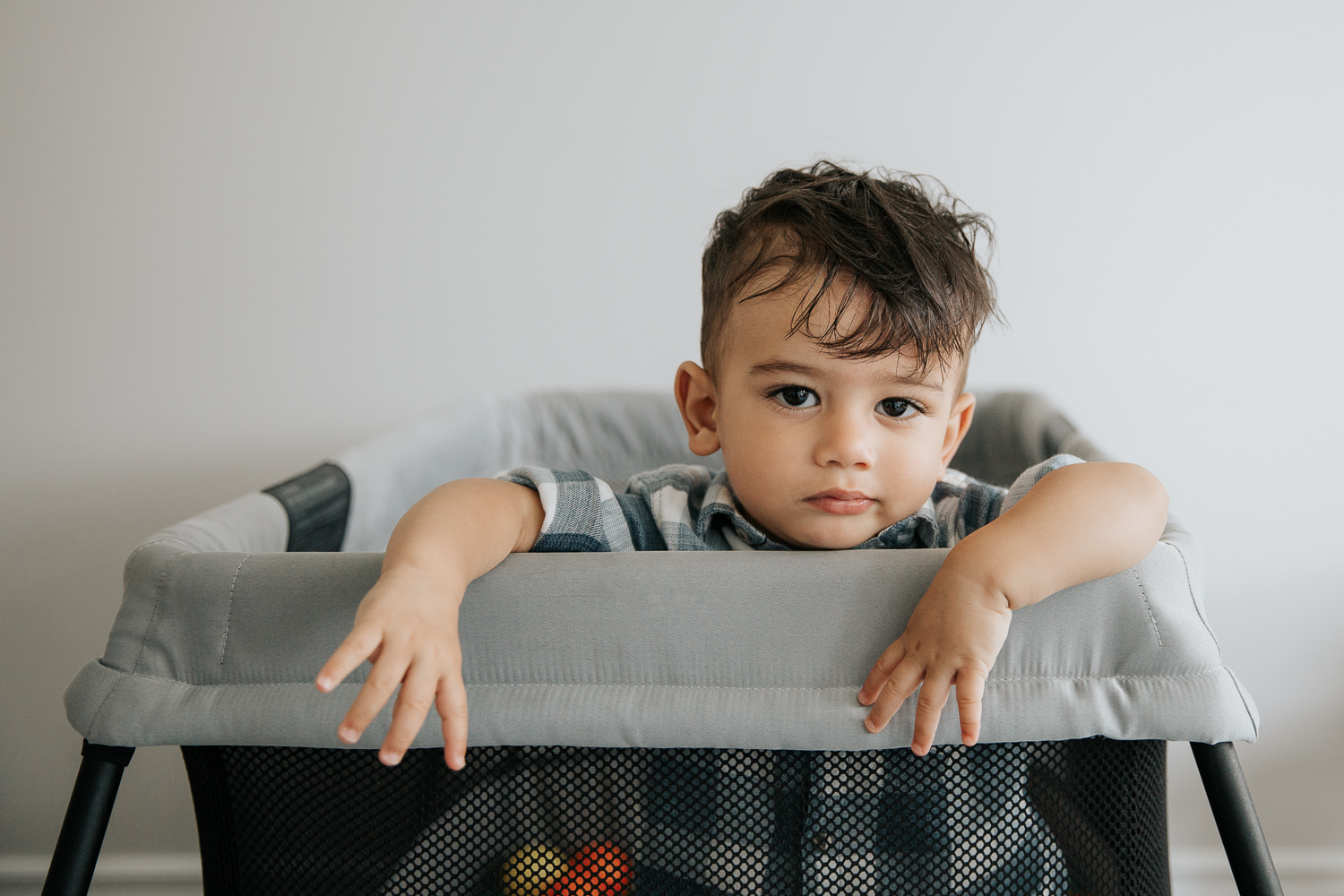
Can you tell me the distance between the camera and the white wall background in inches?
41.1

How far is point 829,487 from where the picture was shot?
23.4 inches

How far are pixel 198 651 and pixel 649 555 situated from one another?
22 centimetres

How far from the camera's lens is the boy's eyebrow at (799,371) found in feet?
1.93

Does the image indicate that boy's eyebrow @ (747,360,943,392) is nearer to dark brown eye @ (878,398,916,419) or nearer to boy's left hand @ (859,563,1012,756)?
dark brown eye @ (878,398,916,419)

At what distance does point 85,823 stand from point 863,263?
1.75ft

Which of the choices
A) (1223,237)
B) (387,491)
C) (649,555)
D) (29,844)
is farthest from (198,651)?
(1223,237)

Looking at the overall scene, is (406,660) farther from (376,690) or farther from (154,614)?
(154,614)

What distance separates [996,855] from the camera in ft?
1.47

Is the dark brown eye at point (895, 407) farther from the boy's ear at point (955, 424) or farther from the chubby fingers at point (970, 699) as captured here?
the chubby fingers at point (970, 699)

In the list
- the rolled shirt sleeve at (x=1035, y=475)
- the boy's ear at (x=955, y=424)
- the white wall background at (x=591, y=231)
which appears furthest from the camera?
the white wall background at (x=591, y=231)

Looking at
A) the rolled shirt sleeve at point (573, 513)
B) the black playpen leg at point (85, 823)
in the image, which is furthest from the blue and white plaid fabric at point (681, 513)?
the black playpen leg at point (85, 823)

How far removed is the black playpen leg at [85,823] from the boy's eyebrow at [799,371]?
0.42m

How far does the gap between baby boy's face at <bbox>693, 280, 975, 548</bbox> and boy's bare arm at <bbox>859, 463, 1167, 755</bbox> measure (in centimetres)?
16

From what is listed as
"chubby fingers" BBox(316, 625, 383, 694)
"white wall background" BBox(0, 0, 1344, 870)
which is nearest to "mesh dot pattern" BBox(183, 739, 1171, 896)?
"chubby fingers" BBox(316, 625, 383, 694)
